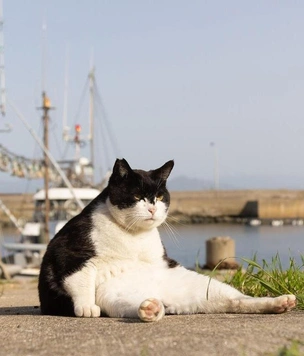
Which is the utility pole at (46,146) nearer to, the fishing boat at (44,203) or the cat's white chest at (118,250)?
the fishing boat at (44,203)

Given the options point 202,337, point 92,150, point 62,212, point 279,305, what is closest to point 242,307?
point 279,305

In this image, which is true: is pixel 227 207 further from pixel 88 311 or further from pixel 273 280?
pixel 88 311

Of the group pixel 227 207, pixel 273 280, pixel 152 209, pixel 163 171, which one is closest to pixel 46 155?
pixel 273 280

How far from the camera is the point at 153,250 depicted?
15.4ft

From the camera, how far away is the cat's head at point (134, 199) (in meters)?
4.55

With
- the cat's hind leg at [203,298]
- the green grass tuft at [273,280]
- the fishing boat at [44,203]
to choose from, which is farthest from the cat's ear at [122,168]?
the fishing boat at [44,203]

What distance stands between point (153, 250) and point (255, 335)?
4.76ft

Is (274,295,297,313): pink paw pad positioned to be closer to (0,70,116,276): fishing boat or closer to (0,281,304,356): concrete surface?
(0,281,304,356): concrete surface

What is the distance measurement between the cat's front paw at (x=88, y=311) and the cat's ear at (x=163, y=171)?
1041 mm

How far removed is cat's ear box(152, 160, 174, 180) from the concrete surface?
3.62ft

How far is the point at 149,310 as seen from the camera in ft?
12.6

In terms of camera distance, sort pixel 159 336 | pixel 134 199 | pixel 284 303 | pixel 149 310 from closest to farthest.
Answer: pixel 159 336 < pixel 149 310 < pixel 284 303 < pixel 134 199

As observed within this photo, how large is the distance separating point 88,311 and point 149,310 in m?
0.64

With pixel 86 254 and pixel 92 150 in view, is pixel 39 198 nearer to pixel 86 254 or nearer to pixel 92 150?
pixel 92 150
